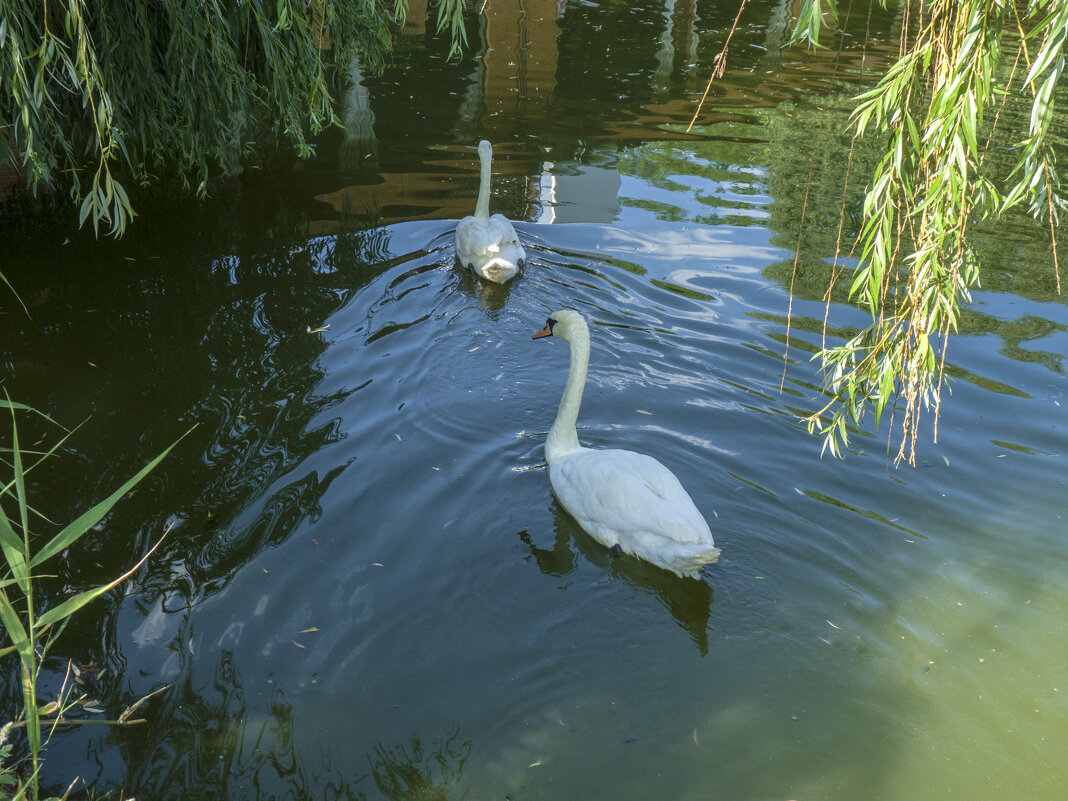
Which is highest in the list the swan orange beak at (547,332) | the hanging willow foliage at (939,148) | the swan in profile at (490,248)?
the hanging willow foliage at (939,148)

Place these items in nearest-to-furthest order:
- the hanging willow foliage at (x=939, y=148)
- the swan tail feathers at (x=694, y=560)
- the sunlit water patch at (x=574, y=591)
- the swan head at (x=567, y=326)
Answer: the hanging willow foliage at (x=939, y=148), the sunlit water patch at (x=574, y=591), the swan tail feathers at (x=694, y=560), the swan head at (x=567, y=326)

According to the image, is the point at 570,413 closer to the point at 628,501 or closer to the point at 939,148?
the point at 628,501

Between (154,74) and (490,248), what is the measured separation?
3.18 meters

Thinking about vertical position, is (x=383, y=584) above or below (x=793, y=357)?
below

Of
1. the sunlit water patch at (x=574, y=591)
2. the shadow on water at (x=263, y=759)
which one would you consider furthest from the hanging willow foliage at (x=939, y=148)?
→ the shadow on water at (x=263, y=759)

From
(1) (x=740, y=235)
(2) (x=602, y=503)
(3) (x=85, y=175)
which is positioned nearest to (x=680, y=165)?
(1) (x=740, y=235)

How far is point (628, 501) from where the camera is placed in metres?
4.98

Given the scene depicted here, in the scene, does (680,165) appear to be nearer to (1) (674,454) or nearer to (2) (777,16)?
(1) (674,454)

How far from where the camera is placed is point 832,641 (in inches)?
180

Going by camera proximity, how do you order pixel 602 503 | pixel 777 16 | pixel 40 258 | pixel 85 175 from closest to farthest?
pixel 602 503, pixel 40 258, pixel 85 175, pixel 777 16

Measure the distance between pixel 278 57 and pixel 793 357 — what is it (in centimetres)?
481

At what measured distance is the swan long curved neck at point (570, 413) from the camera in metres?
5.83

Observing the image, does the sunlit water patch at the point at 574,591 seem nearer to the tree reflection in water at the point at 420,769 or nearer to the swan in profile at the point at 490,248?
the tree reflection in water at the point at 420,769

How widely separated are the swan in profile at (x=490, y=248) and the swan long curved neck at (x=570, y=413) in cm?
264
